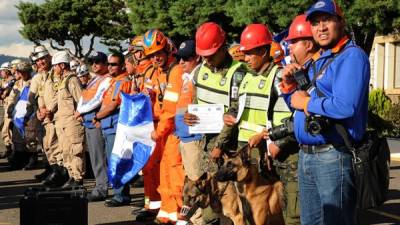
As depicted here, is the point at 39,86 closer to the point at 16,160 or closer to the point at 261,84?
the point at 16,160

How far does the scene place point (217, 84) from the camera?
6.21m

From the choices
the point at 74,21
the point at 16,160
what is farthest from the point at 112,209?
the point at 74,21

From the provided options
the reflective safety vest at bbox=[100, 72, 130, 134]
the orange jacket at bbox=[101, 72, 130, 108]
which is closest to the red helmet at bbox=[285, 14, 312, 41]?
the orange jacket at bbox=[101, 72, 130, 108]

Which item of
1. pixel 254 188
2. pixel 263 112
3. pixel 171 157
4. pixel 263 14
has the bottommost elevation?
pixel 254 188

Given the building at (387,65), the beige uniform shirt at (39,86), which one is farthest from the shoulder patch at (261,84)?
the building at (387,65)

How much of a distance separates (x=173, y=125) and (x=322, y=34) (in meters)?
3.37

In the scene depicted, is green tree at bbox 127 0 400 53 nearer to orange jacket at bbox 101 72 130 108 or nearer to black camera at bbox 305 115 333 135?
orange jacket at bbox 101 72 130 108

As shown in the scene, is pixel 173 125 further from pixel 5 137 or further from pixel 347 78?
pixel 5 137

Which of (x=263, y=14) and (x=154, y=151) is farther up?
(x=263, y=14)

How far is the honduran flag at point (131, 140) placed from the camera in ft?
26.7

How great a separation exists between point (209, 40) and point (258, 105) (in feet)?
2.98

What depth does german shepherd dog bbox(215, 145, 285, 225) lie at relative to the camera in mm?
5645

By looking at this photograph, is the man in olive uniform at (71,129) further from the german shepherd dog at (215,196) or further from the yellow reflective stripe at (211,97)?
the german shepherd dog at (215,196)

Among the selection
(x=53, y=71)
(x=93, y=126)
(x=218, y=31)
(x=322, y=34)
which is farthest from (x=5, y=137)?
(x=322, y=34)
